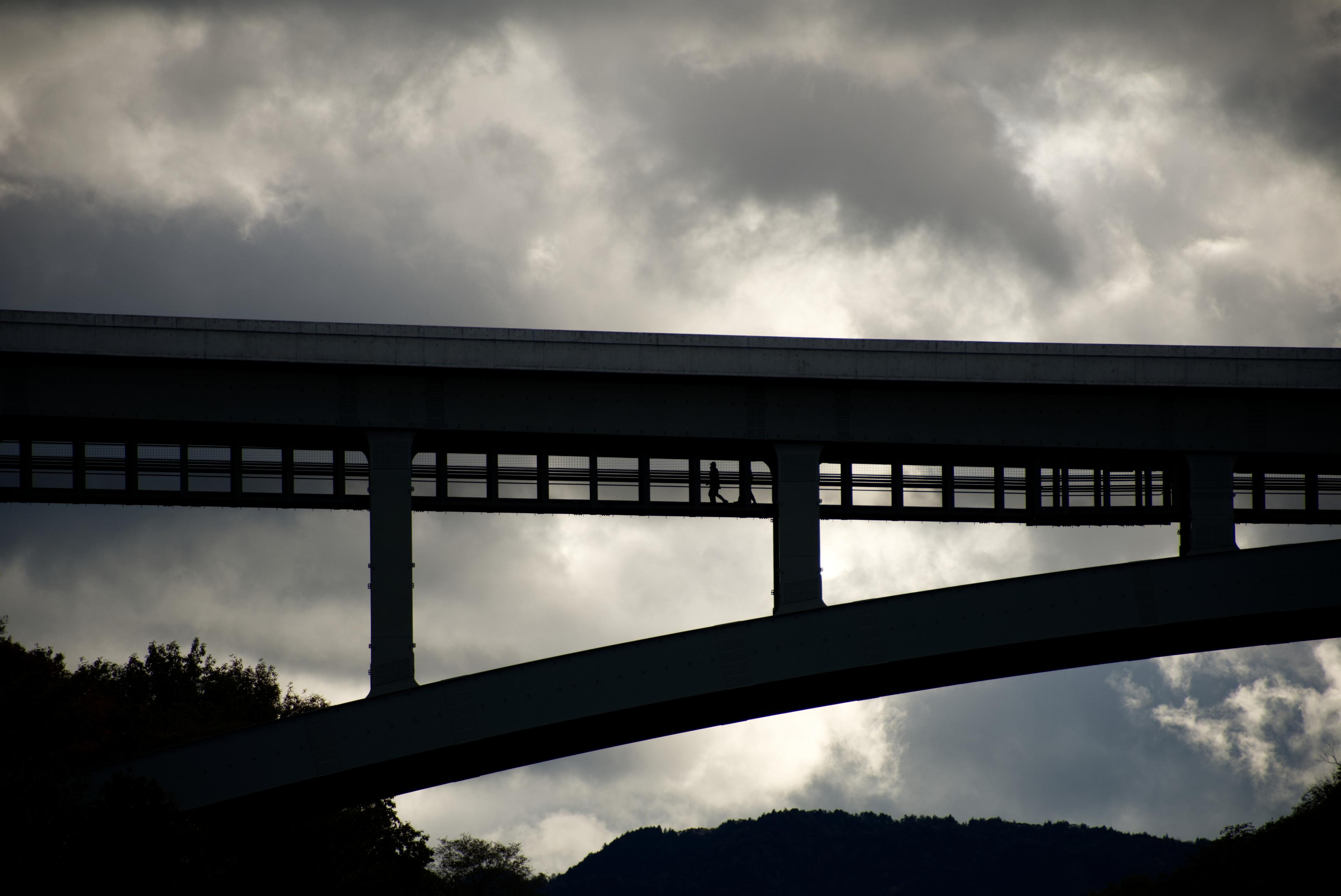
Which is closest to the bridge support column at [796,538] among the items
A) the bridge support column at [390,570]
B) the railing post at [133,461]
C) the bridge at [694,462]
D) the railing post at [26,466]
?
the bridge at [694,462]

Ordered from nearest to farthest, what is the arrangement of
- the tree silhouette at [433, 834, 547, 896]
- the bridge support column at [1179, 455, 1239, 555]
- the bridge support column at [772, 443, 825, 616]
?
the bridge support column at [772, 443, 825, 616], the bridge support column at [1179, 455, 1239, 555], the tree silhouette at [433, 834, 547, 896]

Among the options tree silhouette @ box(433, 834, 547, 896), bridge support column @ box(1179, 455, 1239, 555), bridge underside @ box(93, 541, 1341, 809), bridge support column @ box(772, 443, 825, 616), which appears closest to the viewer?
bridge underside @ box(93, 541, 1341, 809)

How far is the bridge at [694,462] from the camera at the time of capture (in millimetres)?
20297

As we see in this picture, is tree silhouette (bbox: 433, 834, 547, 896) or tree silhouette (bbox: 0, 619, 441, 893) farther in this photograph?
tree silhouette (bbox: 433, 834, 547, 896)

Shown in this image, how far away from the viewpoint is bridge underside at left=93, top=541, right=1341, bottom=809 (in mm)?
20016

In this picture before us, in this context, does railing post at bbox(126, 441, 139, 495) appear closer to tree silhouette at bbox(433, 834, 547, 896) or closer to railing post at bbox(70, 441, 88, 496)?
railing post at bbox(70, 441, 88, 496)

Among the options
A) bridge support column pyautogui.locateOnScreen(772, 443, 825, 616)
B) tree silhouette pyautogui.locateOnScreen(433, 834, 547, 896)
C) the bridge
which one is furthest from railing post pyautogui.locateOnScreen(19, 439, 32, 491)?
tree silhouette pyautogui.locateOnScreen(433, 834, 547, 896)

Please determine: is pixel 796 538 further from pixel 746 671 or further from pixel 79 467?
pixel 79 467

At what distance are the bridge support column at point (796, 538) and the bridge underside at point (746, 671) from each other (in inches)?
28.0

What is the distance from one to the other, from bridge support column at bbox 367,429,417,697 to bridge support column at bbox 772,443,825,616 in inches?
239

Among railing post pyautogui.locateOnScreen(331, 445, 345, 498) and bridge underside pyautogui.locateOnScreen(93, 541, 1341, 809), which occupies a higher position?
railing post pyautogui.locateOnScreen(331, 445, 345, 498)

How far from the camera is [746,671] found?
2052 cm

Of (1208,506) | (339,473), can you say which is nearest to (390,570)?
(339,473)

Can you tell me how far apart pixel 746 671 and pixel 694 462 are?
4.87m
